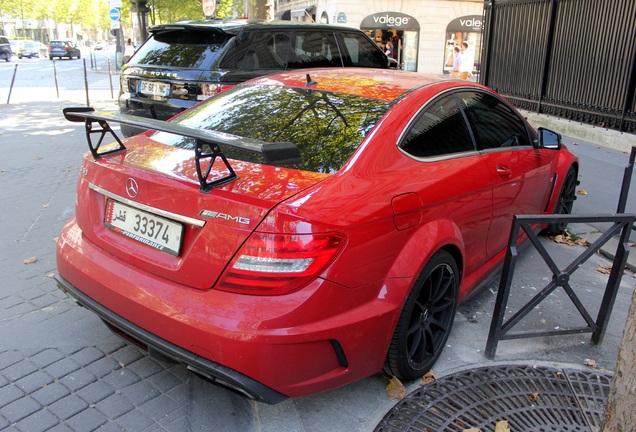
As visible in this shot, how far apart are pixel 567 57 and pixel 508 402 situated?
9936 mm

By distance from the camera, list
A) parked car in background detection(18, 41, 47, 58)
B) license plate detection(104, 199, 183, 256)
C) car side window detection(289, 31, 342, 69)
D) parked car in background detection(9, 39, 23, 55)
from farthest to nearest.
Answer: parked car in background detection(9, 39, 23, 55) < parked car in background detection(18, 41, 47, 58) < car side window detection(289, 31, 342, 69) < license plate detection(104, 199, 183, 256)

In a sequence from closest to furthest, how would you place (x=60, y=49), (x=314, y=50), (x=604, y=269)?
(x=604, y=269) → (x=314, y=50) → (x=60, y=49)

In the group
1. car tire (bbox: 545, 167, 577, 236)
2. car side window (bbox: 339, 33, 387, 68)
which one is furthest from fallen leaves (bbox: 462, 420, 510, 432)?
car side window (bbox: 339, 33, 387, 68)

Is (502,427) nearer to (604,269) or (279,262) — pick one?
(279,262)

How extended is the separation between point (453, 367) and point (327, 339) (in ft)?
4.03

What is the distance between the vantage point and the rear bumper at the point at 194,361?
2.26m

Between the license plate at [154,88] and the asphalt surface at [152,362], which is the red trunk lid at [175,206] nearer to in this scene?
the asphalt surface at [152,362]

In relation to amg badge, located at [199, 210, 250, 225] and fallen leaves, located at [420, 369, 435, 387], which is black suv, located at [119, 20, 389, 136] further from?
fallen leaves, located at [420, 369, 435, 387]

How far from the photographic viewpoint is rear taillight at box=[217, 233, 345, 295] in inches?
88.6

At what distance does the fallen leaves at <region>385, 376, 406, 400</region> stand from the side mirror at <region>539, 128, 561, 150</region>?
94.8 inches

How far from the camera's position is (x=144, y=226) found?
2.62 meters

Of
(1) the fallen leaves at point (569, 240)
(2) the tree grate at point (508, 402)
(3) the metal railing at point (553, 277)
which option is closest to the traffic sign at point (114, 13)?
(1) the fallen leaves at point (569, 240)

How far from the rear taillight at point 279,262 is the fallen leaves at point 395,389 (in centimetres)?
106

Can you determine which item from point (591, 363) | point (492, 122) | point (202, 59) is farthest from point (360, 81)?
point (202, 59)
